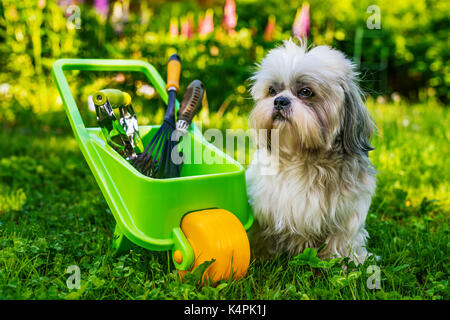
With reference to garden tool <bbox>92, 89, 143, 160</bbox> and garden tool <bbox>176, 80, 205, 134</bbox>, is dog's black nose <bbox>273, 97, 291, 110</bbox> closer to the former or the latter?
garden tool <bbox>176, 80, 205, 134</bbox>

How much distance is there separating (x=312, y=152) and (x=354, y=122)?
0.21 meters

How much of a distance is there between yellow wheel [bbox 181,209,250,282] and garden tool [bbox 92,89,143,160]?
52 centimetres

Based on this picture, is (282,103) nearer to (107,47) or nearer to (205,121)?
(205,121)

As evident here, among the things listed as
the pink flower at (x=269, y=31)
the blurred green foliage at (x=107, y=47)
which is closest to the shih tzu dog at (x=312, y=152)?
the blurred green foliage at (x=107, y=47)

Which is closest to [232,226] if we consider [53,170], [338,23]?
[53,170]

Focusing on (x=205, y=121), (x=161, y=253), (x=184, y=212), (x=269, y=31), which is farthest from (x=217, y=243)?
(x=269, y=31)

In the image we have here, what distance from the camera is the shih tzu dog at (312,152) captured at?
1.93 m

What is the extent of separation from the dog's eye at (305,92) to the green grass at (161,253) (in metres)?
0.42

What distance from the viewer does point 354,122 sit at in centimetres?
199

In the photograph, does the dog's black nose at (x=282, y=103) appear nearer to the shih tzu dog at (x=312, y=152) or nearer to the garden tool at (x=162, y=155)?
the shih tzu dog at (x=312, y=152)

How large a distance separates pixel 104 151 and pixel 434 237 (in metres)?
1.61

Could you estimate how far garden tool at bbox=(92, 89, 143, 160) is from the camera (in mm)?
2043
